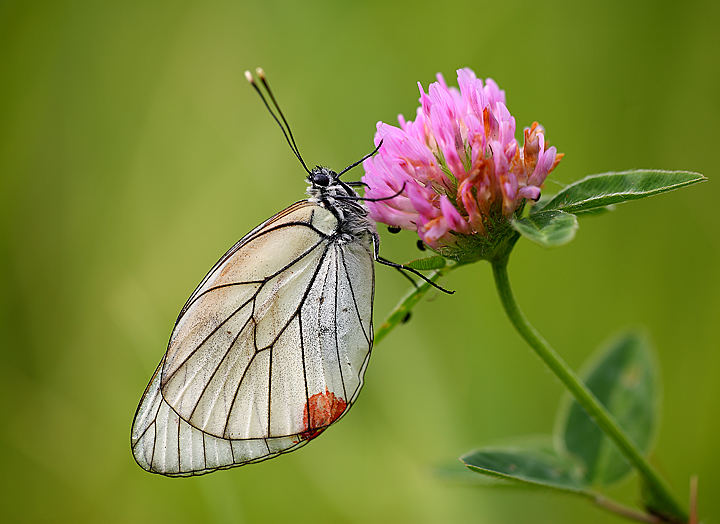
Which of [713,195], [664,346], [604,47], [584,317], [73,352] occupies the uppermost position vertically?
[604,47]

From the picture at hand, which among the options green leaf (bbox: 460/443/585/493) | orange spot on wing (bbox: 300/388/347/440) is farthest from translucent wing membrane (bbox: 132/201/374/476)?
green leaf (bbox: 460/443/585/493)

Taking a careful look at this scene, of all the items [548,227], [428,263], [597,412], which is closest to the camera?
[548,227]

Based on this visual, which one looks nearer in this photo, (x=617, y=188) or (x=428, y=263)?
(x=617, y=188)

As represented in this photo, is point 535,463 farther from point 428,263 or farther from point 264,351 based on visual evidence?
point 264,351

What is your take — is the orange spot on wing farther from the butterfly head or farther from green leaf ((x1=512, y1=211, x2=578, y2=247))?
green leaf ((x1=512, y1=211, x2=578, y2=247))

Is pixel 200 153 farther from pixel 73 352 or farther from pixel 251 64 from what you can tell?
pixel 73 352

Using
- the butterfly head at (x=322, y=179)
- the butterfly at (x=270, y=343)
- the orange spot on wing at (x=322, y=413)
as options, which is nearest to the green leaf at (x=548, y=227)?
the butterfly at (x=270, y=343)

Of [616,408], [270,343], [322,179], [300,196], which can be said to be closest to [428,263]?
[322,179]

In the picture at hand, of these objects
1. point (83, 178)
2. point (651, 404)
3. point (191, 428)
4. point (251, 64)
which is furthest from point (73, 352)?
point (651, 404)
